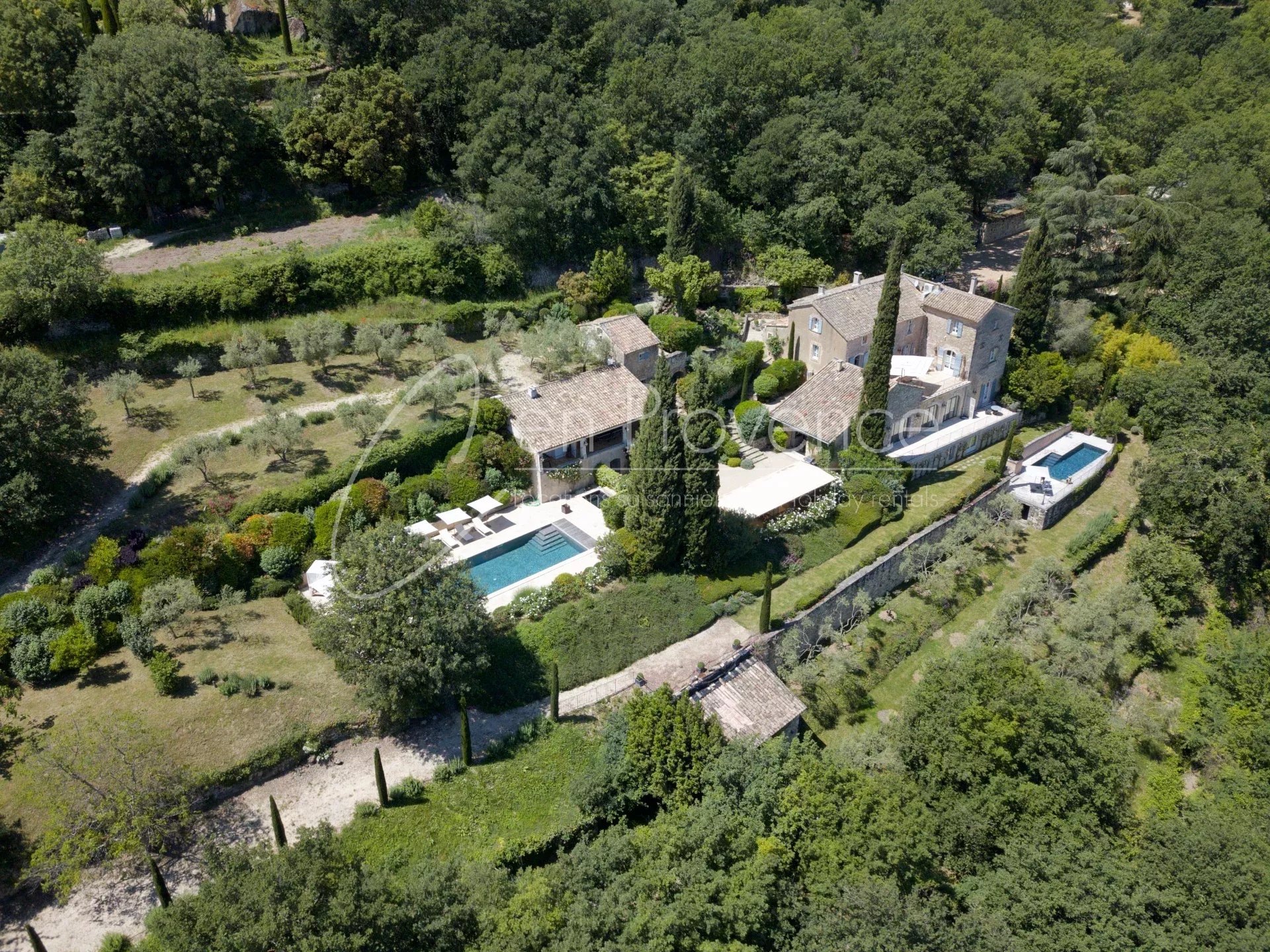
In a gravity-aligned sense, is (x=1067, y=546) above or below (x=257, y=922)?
below

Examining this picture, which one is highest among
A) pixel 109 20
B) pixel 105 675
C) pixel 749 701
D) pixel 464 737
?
pixel 109 20

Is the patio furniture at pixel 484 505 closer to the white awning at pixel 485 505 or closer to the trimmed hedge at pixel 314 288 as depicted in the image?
the white awning at pixel 485 505

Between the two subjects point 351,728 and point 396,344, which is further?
point 396,344

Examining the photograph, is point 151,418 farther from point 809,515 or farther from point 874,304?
point 874,304

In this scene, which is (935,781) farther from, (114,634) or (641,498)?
(114,634)

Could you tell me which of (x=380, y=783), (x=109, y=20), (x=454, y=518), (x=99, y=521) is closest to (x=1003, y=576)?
(x=454, y=518)

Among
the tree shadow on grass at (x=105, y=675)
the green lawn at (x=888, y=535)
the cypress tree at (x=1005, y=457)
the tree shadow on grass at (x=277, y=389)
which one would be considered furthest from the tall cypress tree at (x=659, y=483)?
the cypress tree at (x=1005, y=457)

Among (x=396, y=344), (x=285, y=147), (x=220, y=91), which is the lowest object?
(x=396, y=344)

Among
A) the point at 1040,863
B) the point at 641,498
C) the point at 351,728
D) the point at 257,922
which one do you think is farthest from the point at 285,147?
the point at 1040,863
